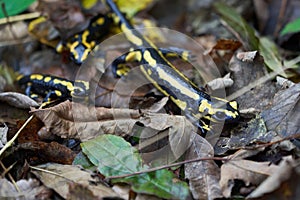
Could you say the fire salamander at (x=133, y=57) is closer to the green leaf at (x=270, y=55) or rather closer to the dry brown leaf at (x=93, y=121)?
the green leaf at (x=270, y=55)

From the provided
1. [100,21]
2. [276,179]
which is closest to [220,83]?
[276,179]

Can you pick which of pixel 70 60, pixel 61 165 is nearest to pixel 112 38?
pixel 70 60

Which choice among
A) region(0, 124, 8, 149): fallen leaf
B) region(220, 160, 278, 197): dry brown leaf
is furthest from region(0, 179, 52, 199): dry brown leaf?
region(220, 160, 278, 197): dry brown leaf

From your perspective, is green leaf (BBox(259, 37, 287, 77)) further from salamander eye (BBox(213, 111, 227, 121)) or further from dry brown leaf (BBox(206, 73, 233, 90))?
salamander eye (BBox(213, 111, 227, 121))

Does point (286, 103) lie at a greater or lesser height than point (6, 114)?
lesser

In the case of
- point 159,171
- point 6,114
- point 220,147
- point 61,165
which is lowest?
point 220,147

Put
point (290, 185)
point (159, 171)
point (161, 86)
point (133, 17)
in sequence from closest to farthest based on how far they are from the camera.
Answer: point (290, 185)
point (159, 171)
point (161, 86)
point (133, 17)

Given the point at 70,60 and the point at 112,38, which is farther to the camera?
the point at 112,38

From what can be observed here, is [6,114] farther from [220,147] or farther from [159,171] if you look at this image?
[220,147]
